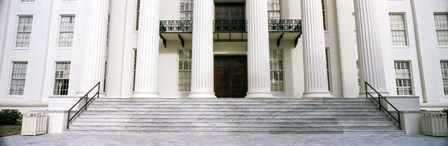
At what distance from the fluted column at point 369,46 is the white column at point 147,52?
10.9 m

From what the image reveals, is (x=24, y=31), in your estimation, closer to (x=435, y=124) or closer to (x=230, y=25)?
(x=230, y=25)

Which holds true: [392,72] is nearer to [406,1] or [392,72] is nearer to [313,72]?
[406,1]

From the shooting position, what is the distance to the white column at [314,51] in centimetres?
1373

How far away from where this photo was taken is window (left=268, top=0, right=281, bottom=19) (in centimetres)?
1961

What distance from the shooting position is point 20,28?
2005 centimetres

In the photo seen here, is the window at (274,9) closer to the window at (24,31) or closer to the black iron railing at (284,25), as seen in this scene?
the black iron railing at (284,25)

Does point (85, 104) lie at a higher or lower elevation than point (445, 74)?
lower

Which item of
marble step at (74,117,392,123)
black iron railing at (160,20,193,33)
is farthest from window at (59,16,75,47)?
marble step at (74,117,392,123)

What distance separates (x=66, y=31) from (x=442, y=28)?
27161 mm

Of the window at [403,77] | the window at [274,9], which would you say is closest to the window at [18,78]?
the window at [274,9]

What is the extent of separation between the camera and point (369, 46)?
1380 centimetres

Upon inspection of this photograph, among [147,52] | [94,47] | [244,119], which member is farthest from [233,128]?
[94,47]

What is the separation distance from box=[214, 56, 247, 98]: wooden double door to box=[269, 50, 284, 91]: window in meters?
1.95

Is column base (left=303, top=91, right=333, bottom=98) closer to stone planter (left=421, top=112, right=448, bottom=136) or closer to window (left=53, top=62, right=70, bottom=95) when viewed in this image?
stone planter (left=421, top=112, right=448, bottom=136)
